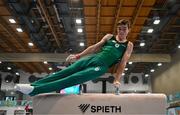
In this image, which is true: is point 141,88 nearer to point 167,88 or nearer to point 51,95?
point 167,88

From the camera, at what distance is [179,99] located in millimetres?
17078

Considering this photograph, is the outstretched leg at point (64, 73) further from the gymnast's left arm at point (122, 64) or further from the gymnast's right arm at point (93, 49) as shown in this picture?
the gymnast's left arm at point (122, 64)

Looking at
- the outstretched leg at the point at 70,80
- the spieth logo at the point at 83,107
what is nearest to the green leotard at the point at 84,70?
the outstretched leg at the point at 70,80

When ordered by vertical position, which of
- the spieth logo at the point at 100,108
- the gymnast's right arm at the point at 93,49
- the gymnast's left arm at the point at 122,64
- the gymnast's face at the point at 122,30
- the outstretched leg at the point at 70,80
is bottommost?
the spieth logo at the point at 100,108

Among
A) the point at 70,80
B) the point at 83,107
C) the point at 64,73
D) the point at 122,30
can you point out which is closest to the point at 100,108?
the point at 83,107

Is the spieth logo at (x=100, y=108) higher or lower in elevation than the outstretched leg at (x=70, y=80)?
lower

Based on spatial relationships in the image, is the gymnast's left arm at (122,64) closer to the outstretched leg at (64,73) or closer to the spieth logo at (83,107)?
the outstretched leg at (64,73)

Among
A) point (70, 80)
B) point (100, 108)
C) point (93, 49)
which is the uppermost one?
point (93, 49)

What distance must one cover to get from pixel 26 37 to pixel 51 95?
1400 cm

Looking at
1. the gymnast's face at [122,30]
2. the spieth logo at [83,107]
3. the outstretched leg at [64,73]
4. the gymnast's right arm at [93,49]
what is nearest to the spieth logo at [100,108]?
the spieth logo at [83,107]

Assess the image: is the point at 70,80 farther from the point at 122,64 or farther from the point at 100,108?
the point at 122,64

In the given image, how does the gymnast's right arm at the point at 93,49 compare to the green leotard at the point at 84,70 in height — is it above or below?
above

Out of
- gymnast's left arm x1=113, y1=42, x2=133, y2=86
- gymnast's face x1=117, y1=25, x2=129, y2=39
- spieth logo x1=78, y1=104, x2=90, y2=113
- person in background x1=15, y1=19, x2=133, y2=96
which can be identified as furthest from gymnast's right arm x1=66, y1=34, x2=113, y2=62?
spieth logo x1=78, y1=104, x2=90, y2=113

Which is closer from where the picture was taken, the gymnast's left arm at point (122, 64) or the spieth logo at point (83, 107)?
the spieth logo at point (83, 107)
